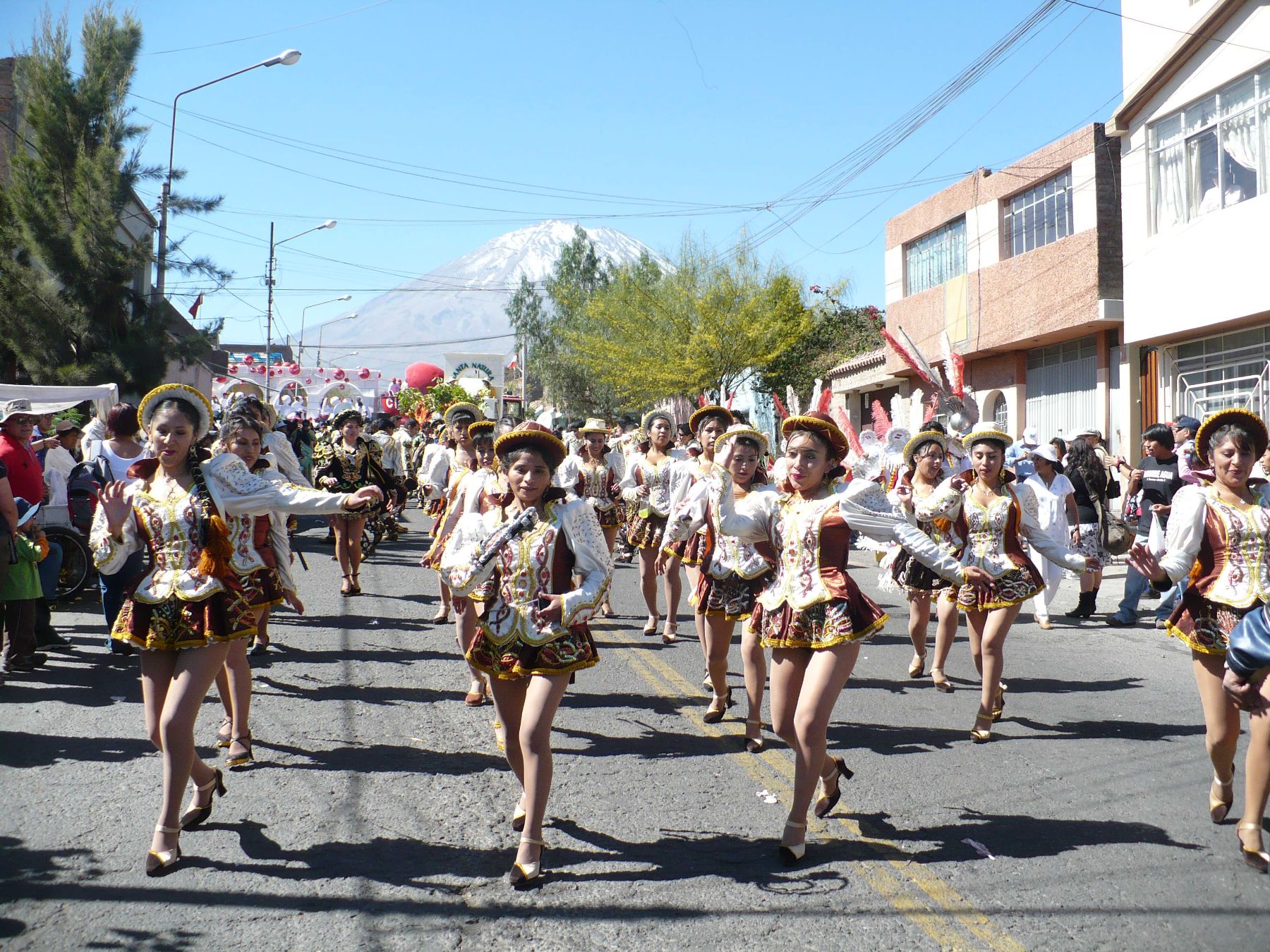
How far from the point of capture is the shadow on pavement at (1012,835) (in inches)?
185

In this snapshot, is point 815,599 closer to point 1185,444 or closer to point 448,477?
point 1185,444

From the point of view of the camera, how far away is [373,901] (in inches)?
165

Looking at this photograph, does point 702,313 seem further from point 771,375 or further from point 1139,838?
point 1139,838

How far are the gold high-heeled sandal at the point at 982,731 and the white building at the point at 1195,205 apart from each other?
1253 centimetres

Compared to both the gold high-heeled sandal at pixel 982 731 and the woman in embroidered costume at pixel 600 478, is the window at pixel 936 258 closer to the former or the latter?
the woman in embroidered costume at pixel 600 478

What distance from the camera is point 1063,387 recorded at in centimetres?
2270

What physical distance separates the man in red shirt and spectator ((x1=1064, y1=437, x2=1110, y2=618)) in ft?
34.1

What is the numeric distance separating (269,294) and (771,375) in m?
20.5

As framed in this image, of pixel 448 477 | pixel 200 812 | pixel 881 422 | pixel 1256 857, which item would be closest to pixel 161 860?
pixel 200 812

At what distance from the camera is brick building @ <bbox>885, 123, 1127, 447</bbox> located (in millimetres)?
20484

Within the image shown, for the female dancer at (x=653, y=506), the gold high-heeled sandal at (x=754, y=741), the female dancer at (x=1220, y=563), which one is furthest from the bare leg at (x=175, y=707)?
the female dancer at (x=653, y=506)

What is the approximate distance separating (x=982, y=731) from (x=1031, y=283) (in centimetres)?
1807

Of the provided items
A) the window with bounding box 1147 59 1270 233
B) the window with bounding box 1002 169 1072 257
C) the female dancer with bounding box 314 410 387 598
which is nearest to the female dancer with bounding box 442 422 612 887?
the female dancer with bounding box 314 410 387 598

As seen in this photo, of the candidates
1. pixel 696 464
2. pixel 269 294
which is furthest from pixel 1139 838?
pixel 269 294
